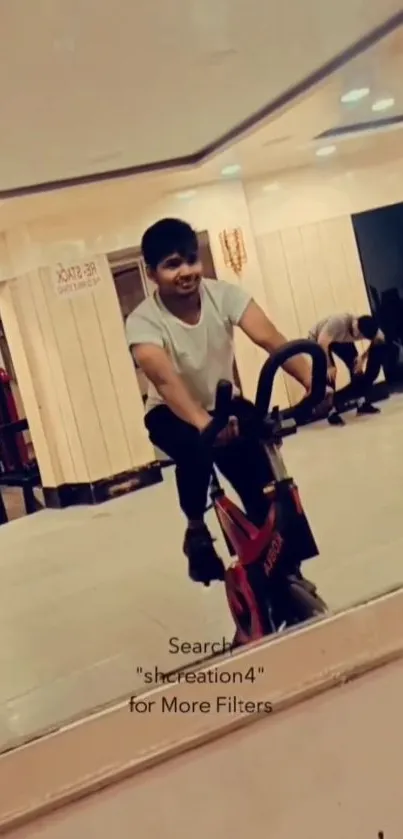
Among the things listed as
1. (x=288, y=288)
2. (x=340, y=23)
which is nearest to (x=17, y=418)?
(x=288, y=288)

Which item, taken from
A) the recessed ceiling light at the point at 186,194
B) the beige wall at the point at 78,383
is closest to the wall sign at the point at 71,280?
the beige wall at the point at 78,383

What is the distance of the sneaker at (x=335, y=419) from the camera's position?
114 cm

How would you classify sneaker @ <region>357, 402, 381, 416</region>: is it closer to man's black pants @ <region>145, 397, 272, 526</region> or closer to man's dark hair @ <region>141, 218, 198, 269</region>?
man's black pants @ <region>145, 397, 272, 526</region>

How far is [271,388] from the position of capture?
109cm

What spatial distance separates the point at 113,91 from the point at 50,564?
24.0 inches

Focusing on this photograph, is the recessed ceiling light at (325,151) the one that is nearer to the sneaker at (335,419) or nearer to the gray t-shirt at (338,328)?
the gray t-shirt at (338,328)

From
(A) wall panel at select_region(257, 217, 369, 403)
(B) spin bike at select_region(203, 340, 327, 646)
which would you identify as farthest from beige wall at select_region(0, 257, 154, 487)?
(A) wall panel at select_region(257, 217, 369, 403)

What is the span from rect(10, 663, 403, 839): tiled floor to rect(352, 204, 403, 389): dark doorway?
0.44m

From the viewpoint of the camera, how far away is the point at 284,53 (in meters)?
1.08

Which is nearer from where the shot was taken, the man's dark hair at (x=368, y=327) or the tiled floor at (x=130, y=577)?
the tiled floor at (x=130, y=577)

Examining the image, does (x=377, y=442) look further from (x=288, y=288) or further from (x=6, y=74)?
(x=6, y=74)

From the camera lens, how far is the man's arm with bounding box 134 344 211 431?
1053 mm

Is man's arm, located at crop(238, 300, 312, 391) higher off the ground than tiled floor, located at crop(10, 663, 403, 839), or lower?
higher

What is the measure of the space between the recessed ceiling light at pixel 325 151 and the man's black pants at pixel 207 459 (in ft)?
1.20
